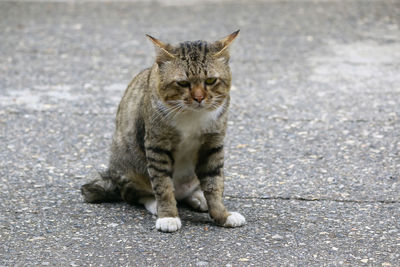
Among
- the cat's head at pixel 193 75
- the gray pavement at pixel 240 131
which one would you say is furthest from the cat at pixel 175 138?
the gray pavement at pixel 240 131

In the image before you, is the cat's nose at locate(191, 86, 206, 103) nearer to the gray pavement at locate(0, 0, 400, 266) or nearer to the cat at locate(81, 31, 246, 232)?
the cat at locate(81, 31, 246, 232)

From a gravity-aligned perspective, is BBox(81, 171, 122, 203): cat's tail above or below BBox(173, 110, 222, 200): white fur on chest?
below

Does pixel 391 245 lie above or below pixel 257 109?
below

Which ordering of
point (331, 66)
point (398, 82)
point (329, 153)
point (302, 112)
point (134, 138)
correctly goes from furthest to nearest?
point (331, 66) → point (398, 82) → point (302, 112) → point (329, 153) → point (134, 138)

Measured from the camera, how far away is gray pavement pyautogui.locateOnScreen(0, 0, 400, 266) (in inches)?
153

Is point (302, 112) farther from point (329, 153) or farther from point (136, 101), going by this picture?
point (136, 101)

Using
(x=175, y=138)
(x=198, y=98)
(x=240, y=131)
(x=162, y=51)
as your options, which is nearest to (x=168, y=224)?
(x=175, y=138)

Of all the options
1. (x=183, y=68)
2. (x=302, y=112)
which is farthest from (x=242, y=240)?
(x=302, y=112)

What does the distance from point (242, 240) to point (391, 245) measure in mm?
894

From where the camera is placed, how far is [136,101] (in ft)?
14.4

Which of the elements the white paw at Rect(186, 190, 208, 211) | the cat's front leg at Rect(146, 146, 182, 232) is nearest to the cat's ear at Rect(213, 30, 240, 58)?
the cat's front leg at Rect(146, 146, 182, 232)

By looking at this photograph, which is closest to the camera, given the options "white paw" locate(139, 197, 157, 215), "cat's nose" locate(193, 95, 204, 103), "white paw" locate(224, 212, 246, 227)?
"cat's nose" locate(193, 95, 204, 103)

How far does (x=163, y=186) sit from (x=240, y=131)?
205cm

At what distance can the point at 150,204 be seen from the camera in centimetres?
438
